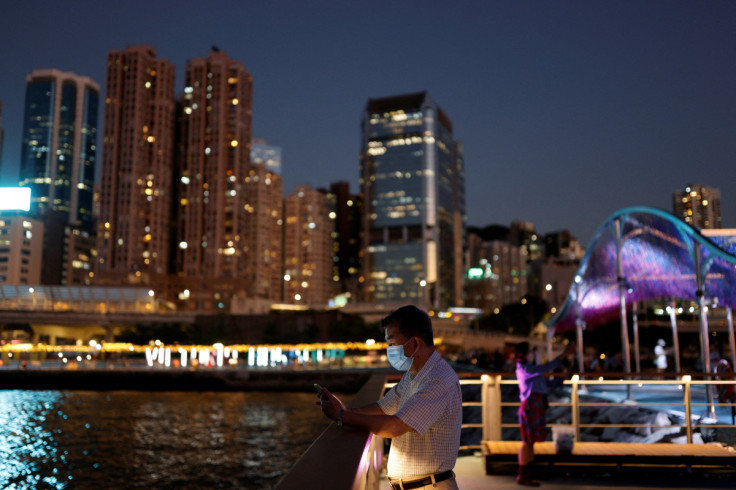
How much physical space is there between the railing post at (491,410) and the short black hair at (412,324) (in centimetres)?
612

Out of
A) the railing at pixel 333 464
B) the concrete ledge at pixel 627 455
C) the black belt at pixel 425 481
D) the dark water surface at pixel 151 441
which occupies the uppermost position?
the railing at pixel 333 464

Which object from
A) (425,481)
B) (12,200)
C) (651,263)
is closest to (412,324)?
(425,481)

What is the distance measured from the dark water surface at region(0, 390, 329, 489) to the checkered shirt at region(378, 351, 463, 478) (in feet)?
42.0

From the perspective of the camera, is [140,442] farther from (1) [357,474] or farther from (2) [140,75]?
(2) [140,75]

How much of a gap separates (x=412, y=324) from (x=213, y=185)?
14988 cm

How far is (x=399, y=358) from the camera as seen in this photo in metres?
3.73

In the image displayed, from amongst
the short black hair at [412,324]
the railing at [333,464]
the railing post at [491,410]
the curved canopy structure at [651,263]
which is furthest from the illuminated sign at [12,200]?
the short black hair at [412,324]

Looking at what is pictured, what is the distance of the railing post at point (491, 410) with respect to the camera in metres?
9.41

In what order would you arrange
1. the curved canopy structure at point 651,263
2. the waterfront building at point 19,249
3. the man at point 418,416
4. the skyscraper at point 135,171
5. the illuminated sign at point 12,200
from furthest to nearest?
the waterfront building at point 19,249, the skyscraper at point 135,171, the illuminated sign at point 12,200, the curved canopy structure at point 651,263, the man at point 418,416

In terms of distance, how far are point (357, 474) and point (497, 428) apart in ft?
23.4

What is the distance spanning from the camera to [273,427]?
31.5m

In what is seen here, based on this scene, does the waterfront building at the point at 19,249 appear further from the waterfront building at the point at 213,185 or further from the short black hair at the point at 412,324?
the short black hair at the point at 412,324

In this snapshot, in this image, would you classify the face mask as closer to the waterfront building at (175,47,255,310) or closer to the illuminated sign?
the illuminated sign

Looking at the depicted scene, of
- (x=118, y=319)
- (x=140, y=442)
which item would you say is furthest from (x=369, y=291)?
(x=140, y=442)
